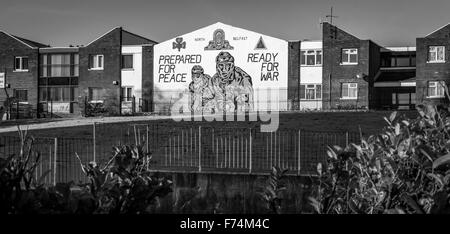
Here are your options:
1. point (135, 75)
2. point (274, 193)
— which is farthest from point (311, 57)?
point (274, 193)

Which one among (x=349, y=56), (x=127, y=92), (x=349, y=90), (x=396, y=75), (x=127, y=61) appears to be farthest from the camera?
(x=127, y=61)

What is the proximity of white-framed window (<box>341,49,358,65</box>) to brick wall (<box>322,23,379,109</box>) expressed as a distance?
10.4 inches

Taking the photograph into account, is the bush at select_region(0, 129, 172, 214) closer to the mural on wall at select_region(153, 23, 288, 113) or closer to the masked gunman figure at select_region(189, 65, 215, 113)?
the mural on wall at select_region(153, 23, 288, 113)

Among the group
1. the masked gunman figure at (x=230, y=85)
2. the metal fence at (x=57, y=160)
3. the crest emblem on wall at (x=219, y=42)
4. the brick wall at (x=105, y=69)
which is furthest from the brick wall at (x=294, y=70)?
the metal fence at (x=57, y=160)

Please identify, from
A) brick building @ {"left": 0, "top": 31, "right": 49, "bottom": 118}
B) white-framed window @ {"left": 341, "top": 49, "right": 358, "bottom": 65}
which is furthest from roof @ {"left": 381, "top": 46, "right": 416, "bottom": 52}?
brick building @ {"left": 0, "top": 31, "right": 49, "bottom": 118}

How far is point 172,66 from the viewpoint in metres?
49.1

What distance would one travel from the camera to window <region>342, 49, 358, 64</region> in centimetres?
4703

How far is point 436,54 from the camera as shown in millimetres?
47438

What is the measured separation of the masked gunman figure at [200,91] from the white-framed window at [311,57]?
7.78 meters

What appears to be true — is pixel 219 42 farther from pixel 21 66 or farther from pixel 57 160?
pixel 57 160

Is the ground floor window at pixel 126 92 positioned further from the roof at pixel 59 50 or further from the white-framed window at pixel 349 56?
the white-framed window at pixel 349 56

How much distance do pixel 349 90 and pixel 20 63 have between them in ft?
97.7
